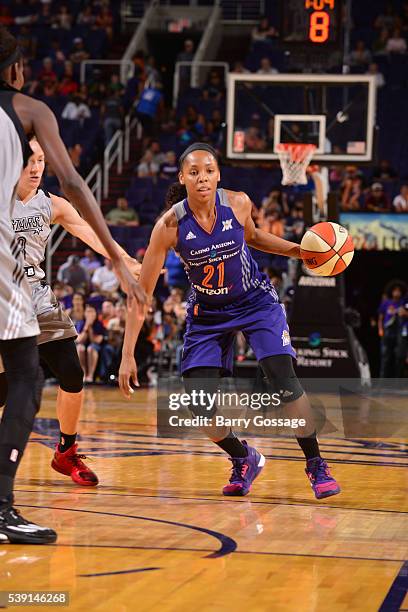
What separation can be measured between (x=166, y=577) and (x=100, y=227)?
53.0 inches

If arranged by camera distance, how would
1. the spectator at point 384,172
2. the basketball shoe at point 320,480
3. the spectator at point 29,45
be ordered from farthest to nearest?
the spectator at point 29,45
the spectator at point 384,172
the basketball shoe at point 320,480

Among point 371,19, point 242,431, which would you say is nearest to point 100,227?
point 242,431

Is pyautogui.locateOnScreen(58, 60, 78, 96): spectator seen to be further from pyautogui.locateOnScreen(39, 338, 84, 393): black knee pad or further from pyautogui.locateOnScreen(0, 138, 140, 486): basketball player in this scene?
pyautogui.locateOnScreen(39, 338, 84, 393): black knee pad

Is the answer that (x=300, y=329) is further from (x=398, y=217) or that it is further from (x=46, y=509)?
(x=46, y=509)

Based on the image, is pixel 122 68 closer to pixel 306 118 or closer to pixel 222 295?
pixel 306 118

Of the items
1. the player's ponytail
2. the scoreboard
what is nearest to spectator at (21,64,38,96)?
the scoreboard

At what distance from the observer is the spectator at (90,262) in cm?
1673

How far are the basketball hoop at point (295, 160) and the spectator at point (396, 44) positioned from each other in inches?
342

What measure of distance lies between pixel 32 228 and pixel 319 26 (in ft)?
26.6

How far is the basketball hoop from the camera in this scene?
522 inches

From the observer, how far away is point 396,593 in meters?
3.77

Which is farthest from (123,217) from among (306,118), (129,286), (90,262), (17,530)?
(129,286)

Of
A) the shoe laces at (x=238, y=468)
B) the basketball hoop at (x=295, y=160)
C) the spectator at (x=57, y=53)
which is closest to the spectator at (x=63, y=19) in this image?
the spectator at (x=57, y=53)

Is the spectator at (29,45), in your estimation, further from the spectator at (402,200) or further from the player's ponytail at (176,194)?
the player's ponytail at (176,194)
